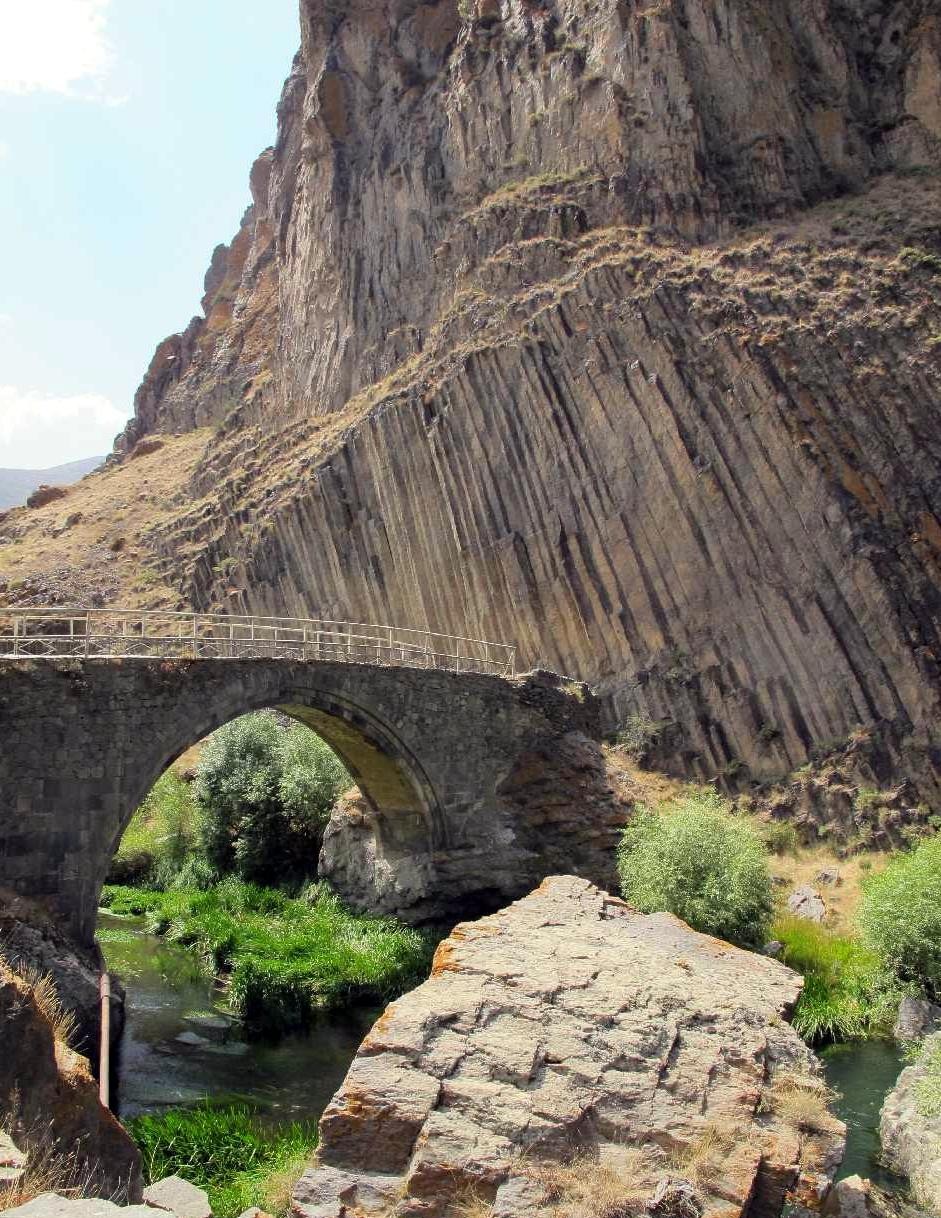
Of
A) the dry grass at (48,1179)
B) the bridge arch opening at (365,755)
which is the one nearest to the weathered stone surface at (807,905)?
Answer: the bridge arch opening at (365,755)

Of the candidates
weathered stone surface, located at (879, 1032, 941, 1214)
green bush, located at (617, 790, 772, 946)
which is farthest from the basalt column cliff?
weathered stone surface, located at (879, 1032, 941, 1214)

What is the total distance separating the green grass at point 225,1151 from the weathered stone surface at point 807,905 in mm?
13744

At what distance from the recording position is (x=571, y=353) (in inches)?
1326

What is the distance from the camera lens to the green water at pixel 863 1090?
1255cm

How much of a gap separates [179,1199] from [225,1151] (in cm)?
510

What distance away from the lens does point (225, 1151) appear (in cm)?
1262

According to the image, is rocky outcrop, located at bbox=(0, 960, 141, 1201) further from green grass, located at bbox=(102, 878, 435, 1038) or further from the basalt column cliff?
the basalt column cliff

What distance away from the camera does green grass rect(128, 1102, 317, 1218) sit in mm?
11227

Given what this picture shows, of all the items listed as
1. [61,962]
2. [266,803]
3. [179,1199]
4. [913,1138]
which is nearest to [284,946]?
[61,962]

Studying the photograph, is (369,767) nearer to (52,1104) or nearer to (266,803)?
(266,803)

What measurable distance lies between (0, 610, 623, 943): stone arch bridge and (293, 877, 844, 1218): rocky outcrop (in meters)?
8.60

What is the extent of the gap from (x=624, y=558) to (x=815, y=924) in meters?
13.0

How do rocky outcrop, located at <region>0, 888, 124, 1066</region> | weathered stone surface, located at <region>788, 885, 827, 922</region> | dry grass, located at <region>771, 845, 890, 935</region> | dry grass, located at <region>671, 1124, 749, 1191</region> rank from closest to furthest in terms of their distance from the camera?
dry grass, located at <region>671, 1124, 749, 1191</region>, rocky outcrop, located at <region>0, 888, 124, 1066</region>, weathered stone surface, located at <region>788, 885, 827, 922</region>, dry grass, located at <region>771, 845, 890, 935</region>


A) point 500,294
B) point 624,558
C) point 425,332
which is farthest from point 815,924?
point 425,332
